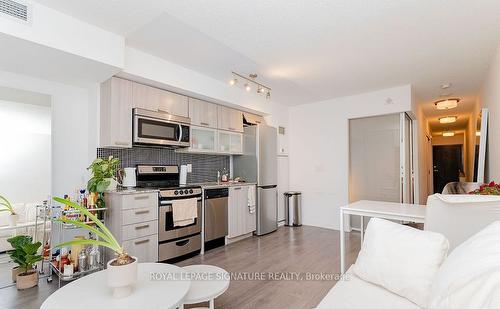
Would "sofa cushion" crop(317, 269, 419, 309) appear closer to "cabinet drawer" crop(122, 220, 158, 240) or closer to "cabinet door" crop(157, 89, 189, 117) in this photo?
"cabinet drawer" crop(122, 220, 158, 240)

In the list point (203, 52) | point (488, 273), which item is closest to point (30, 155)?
point (203, 52)

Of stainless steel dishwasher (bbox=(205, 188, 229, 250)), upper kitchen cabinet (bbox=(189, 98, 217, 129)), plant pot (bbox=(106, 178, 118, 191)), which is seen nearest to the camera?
plant pot (bbox=(106, 178, 118, 191))

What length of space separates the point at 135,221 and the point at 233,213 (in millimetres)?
1594

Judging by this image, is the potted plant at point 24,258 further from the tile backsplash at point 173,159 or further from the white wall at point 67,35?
the white wall at point 67,35

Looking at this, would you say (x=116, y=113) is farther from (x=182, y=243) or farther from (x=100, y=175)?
(x=182, y=243)

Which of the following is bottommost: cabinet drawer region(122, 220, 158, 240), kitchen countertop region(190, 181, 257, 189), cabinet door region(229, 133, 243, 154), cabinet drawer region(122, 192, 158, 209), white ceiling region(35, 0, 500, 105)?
cabinet drawer region(122, 220, 158, 240)

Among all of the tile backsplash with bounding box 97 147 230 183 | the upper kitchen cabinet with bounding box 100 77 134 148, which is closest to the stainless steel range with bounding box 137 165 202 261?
the tile backsplash with bounding box 97 147 230 183

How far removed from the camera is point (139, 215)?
2889 millimetres

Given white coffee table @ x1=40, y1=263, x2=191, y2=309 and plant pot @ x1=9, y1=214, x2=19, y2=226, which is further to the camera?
plant pot @ x1=9, y1=214, x2=19, y2=226

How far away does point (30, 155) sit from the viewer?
9.43 ft

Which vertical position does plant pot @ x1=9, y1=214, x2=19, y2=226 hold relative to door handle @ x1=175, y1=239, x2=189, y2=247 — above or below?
above

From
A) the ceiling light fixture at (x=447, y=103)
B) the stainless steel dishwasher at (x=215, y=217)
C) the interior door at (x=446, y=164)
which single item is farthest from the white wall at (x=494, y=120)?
the interior door at (x=446, y=164)

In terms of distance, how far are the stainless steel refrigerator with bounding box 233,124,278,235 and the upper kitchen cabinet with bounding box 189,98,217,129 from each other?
82 cm

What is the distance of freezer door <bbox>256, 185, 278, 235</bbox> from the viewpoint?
4520 mm
